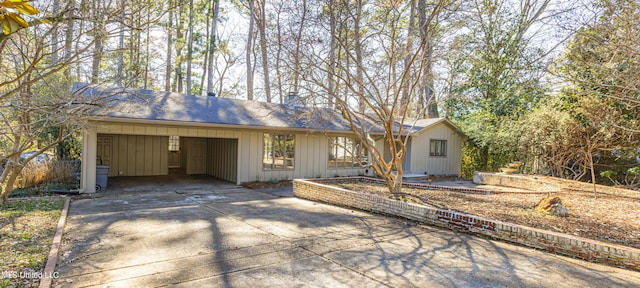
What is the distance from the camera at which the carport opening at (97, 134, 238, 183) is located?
1340cm

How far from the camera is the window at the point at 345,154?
13820 mm

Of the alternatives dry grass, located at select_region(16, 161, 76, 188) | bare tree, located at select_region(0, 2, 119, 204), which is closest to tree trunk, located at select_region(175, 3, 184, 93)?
dry grass, located at select_region(16, 161, 76, 188)

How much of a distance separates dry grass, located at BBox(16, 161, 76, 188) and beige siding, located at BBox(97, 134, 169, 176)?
119 inches

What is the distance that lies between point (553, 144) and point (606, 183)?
2.38m

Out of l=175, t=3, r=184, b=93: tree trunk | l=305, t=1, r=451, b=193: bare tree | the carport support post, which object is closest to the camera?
l=305, t=1, r=451, b=193: bare tree

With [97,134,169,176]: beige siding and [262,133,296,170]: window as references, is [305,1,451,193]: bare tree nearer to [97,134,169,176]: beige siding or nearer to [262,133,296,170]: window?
[262,133,296,170]: window

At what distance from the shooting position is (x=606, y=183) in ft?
39.4

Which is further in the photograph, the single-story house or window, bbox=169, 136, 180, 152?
window, bbox=169, 136, 180, 152

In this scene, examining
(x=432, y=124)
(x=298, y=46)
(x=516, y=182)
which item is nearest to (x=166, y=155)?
(x=298, y=46)

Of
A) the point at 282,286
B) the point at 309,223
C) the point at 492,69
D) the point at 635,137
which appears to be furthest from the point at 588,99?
the point at 282,286

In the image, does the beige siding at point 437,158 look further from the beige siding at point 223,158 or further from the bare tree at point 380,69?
the beige siding at point 223,158

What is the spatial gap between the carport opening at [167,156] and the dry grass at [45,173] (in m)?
2.63

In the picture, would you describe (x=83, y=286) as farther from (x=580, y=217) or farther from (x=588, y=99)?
(x=588, y=99)

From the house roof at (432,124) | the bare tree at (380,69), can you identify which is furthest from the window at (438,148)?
the bare tree at (380,69)
